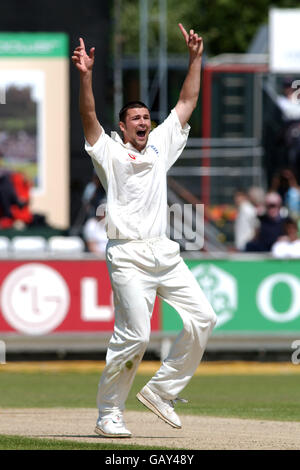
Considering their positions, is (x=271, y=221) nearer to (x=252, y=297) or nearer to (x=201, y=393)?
(x=252, y=297)

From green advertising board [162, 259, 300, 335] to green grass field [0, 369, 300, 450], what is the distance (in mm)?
905

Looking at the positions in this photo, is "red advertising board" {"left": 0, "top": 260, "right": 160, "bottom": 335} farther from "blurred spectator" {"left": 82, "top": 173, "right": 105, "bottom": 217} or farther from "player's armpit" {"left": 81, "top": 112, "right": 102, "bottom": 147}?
"player's armpit" {"left": 81, "top": 112, "right": 102, "bottom": 147}

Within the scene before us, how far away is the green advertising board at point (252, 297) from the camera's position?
17.1m

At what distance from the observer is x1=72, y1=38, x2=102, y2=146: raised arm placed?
857cm

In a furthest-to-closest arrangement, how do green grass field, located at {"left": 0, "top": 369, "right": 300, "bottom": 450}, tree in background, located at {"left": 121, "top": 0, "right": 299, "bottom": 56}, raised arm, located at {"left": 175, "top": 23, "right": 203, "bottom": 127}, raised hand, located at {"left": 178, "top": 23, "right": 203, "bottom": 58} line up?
tree in background, located at {"left": 121, "top": 0, "right": 299, "bottom": 56} < green grass field, located at {"left": 0, "top": 369, "right": 300, "bottom": 450} < raised hand, located at {"left": 178, "top": 23, "right": 203, "bottom": 58} < raised arm, located at {"left": 175, "top": 23, "right": 203, "bottom": 127}

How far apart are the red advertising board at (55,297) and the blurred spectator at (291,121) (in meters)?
8.64

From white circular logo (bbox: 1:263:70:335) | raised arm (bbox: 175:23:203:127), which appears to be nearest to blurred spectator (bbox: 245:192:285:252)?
white circular logo (bbox: 1:263:70:335)

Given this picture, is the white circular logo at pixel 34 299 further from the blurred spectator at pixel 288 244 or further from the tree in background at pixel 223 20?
the tree in background at pixel 223 20

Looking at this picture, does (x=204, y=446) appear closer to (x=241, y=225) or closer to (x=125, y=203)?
(x=125, y=203)

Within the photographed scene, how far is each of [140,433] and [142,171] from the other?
2021mm

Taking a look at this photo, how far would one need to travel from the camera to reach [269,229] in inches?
720

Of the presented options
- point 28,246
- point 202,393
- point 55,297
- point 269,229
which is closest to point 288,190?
point 269,229

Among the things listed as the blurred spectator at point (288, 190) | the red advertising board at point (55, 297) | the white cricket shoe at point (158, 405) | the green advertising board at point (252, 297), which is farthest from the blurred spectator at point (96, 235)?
the white cricket shoe at point (158, 405)
